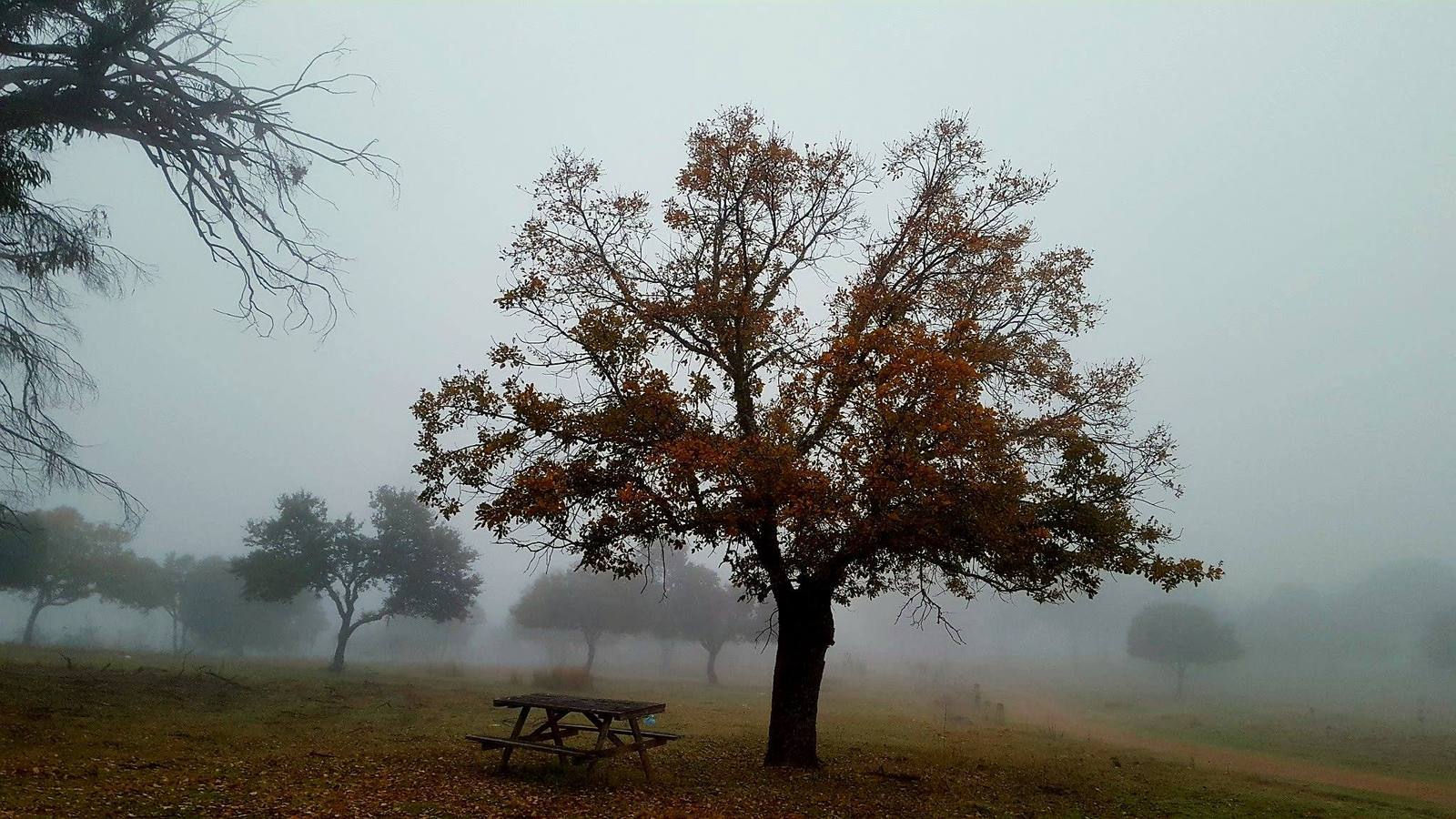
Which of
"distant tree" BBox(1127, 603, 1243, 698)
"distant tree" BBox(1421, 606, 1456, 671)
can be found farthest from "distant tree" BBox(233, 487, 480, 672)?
"distant tree" BBox(1421, 606, 1456, 671)

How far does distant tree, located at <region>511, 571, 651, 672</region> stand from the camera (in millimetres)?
63219

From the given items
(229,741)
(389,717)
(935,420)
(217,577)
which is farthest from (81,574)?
(935,420)

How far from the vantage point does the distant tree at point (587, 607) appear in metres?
63.2

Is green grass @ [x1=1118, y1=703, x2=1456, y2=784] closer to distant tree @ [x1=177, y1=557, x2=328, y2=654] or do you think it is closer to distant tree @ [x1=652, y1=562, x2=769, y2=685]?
distant tree @ [x1=652, y1=562, x2=769, y2=685]

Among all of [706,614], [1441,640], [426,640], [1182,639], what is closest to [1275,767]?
[706,614]

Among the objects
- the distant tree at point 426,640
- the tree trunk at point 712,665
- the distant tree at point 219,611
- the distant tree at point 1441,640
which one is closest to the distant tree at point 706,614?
the tree trunk at point 712,665

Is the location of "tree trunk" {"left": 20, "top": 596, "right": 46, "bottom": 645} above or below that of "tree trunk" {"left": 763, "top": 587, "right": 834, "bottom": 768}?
below

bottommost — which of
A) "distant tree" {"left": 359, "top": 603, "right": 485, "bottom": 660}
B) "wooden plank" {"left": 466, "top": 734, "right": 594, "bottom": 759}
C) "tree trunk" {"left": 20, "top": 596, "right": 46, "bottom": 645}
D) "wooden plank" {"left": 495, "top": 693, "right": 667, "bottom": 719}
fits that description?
"distant tree" {"left": 359, "top": 603, "right": 485, "bottom": 660}

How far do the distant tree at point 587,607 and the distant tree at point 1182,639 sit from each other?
4135 cm

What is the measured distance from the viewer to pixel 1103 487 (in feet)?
48.5

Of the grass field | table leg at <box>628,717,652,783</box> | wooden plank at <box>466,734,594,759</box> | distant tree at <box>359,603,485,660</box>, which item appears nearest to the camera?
the grass field

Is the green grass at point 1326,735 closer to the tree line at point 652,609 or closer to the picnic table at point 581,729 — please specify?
the picnic table at point 581,729

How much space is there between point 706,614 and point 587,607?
9.99 meters

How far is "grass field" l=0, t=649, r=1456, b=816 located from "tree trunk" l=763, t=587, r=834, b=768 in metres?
0.71
